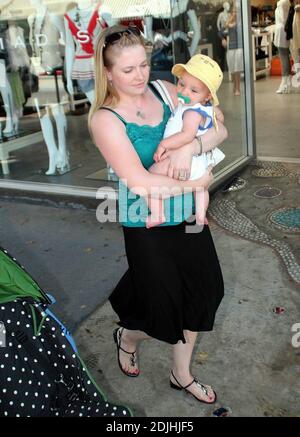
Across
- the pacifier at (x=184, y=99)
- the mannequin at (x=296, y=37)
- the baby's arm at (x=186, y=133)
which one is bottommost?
the mannequin at (x=296, y=37)

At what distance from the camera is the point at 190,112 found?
201 cm

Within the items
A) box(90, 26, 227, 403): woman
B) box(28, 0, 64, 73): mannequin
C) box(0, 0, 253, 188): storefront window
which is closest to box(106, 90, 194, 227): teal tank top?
box(90, 26, 227, 403): woman

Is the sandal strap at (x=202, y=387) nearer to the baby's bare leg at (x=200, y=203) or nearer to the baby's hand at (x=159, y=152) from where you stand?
the baby's bare leg at (x=200, y=203)

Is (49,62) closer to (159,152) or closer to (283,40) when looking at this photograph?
(159,152)

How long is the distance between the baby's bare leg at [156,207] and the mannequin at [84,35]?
3.64 metres

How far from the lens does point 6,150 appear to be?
6.48 m

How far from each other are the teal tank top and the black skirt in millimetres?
47

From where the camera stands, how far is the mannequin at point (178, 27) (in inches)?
182

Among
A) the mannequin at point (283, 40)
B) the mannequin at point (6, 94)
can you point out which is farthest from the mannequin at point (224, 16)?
the mannequin at point (283, 40)

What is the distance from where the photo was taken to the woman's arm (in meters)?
1.97

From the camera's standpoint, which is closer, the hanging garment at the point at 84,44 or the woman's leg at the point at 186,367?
the woman's leg at the point at 186,367

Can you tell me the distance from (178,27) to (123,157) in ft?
10.1

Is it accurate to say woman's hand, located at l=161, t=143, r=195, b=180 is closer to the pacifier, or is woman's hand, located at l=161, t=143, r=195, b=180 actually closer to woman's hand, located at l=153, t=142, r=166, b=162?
woman's hand, located at l=153, t=142, r=166, b=162

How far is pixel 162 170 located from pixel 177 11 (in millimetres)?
3057
